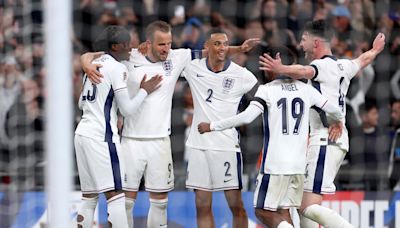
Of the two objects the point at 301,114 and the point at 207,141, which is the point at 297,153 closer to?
the point at 301,114

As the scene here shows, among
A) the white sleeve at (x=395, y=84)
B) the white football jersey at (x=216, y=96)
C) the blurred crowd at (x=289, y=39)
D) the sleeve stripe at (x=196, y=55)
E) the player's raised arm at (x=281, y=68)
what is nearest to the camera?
the player's raised arm at (x=281, y=68)

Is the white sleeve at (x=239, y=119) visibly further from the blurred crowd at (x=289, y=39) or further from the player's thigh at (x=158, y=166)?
the blurred crowd at (x=289, y=39)

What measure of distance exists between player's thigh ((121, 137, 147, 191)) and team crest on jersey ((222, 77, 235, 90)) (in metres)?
0.76

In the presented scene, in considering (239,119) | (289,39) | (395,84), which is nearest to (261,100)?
(239,119)

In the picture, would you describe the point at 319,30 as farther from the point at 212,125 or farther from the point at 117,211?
the point at 117,211

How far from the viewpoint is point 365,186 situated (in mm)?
9922

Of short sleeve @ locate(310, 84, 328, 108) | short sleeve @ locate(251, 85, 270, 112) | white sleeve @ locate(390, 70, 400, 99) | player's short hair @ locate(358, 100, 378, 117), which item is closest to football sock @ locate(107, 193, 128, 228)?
short sleeve @ locate(251, 85, 270, 112)

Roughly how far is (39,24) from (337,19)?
3.46m

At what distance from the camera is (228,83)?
27.8ft

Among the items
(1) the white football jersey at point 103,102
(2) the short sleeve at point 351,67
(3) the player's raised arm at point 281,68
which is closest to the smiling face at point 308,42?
(2) the short sleeve at point 351,67

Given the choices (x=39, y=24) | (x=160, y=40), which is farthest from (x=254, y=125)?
(x=39, y=24)

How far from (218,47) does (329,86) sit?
0.93 m

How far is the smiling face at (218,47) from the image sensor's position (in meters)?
8.50

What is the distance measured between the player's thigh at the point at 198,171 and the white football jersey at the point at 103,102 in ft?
2.64
